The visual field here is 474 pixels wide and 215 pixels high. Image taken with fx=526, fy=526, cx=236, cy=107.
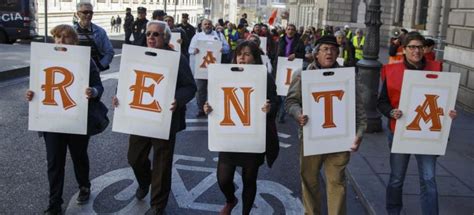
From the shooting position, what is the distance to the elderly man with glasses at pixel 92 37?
5.82 m

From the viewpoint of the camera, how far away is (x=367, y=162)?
6953 millimetres

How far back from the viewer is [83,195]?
16.7 feet

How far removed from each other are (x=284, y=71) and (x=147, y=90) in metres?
5.85

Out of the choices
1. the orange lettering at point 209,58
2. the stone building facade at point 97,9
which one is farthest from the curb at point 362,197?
the stone building facade at point 97,9

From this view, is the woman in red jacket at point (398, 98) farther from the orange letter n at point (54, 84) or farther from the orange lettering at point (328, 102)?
the orange letter n at point (54, 84)

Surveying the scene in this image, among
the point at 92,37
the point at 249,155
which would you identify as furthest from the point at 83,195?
the point at 92,37

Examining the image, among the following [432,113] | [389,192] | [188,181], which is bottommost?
[188,181]

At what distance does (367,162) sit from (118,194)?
334 centimetres

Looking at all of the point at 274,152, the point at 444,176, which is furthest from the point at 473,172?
the point at 274,152

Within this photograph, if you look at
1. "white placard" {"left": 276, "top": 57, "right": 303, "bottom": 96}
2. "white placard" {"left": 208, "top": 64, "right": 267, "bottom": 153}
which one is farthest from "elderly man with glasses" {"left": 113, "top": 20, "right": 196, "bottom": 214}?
"white placard" {"left": 276, "top": 57, "right": 303, "bottom": 96}

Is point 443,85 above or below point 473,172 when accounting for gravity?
above

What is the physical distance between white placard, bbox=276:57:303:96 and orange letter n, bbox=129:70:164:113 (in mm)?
5665

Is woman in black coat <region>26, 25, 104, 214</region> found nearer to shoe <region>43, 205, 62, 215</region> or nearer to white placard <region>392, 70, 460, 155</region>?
shoe <region>43, 205, 62, 215</region>

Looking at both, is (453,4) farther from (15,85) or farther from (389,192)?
(15,85)
